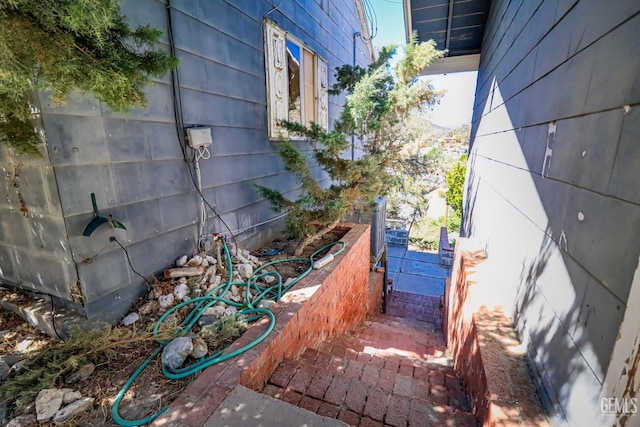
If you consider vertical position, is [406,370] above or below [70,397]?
below

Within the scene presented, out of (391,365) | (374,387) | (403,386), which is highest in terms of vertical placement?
(374,387)

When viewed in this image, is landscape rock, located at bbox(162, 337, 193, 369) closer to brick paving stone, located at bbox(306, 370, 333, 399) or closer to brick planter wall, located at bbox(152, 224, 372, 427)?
brick planter wall, located at bbox(152, 224, 372, 427)

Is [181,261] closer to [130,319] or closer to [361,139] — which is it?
[130,319]

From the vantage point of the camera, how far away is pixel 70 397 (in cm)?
164

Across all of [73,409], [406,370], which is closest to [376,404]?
[406,370]

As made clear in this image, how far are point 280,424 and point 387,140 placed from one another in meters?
3.46

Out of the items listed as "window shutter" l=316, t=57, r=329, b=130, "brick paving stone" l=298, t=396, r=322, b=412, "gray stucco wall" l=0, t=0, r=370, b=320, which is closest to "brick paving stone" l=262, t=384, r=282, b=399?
"brick paving stone" l=298, t=396, r=322, b=412

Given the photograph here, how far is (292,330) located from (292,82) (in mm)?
4068

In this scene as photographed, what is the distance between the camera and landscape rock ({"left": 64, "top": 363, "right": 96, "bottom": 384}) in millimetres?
1772

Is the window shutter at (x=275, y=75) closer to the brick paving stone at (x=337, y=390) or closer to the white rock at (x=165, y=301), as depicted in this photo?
the white rock at (x=165, y=301)

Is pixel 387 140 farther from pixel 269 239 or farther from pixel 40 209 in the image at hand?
pixel 40 209

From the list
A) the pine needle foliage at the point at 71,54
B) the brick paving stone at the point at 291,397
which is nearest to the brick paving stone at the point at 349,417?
the brick paving stone at the point at 291,397

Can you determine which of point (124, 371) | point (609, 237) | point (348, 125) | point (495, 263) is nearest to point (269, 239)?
point (348, 125)

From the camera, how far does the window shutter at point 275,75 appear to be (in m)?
4.11
